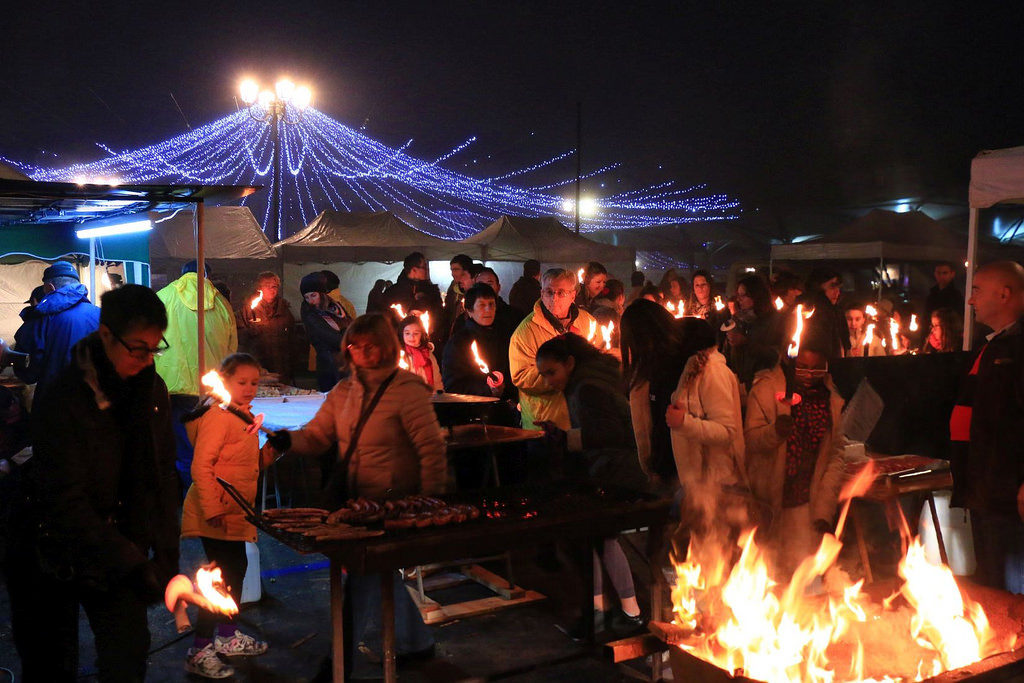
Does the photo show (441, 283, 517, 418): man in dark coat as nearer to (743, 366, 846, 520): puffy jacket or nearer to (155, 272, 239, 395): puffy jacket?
(155, 272, 239, 395): puffy jacket

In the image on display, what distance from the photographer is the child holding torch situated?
5000mm

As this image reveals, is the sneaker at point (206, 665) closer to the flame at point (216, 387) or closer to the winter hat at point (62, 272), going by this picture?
the flame at point (216, 387)

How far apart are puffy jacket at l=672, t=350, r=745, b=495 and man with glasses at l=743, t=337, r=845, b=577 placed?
0.66 ft

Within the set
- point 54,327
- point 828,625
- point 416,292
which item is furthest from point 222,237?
point 828,625

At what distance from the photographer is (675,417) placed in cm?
485

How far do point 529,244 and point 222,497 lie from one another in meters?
14.5

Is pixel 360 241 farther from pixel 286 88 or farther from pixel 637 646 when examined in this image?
pixel 637 646

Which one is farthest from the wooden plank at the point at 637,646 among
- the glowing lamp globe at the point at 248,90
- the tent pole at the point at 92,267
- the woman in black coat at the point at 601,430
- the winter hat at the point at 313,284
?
the glowing lamp globe at the point at 248,90

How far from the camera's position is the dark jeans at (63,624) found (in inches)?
125

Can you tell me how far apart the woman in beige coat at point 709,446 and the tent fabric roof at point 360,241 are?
13952 millimetres

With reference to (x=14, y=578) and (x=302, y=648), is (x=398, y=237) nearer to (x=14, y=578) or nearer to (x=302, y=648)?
(x=302, y=648)

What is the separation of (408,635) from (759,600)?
7.00ft

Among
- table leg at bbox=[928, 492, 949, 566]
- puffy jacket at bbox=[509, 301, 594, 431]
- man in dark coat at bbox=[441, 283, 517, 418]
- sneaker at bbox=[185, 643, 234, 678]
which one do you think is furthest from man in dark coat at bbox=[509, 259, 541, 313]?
sneaker at bbox=[185, 643, 234, 678]

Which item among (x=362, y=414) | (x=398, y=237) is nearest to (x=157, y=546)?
(x=362, y=414)
